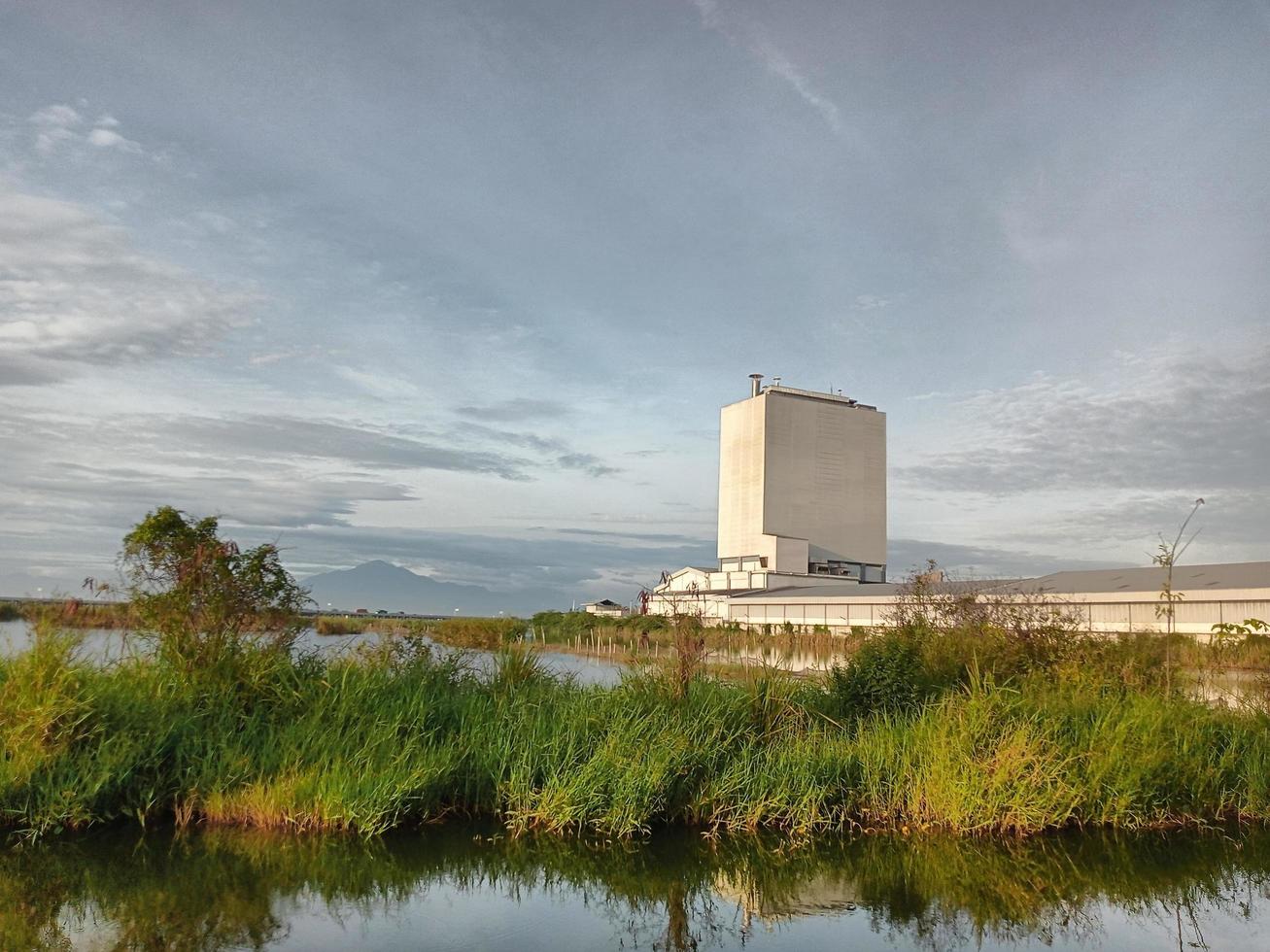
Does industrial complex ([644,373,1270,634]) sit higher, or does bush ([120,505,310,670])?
industrial complex ([644,373,1270,634])

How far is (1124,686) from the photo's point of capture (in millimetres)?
13820

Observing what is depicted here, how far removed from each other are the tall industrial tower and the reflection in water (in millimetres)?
71449

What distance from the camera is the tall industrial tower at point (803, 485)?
83.4 metres

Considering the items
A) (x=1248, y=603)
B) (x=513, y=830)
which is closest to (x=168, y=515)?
(x=513, y=830)

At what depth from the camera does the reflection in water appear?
697cm

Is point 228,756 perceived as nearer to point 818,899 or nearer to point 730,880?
point 730,880

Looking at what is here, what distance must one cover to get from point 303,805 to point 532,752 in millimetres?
2227

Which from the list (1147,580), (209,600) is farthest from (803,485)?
(209,600)

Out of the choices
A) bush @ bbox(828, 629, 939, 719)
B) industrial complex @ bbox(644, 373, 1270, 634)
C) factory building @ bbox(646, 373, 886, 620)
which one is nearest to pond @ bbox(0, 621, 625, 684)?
bush @ bbox(828, 629, 939, 719)

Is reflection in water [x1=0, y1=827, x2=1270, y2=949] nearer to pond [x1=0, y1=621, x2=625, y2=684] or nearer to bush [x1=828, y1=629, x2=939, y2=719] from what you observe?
pond [x1=0, y1=621, x2=625, y2=684]

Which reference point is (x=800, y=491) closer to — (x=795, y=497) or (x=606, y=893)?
(x=795, y=497)

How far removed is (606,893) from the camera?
7980 millimetres

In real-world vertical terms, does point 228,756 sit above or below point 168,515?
below

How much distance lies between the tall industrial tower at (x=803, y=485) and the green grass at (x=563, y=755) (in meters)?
68.8
